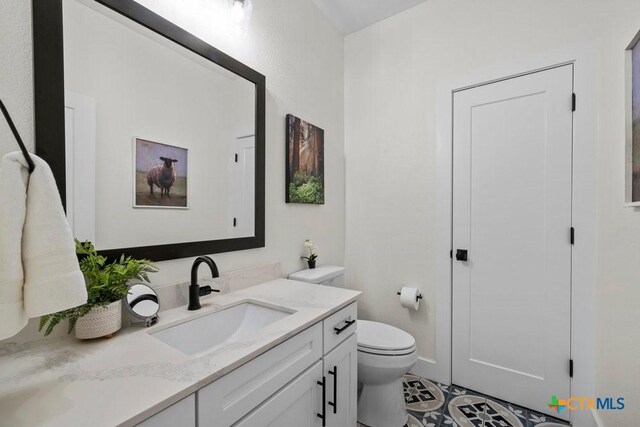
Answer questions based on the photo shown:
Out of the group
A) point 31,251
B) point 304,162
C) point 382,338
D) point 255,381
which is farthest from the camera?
point 304,162

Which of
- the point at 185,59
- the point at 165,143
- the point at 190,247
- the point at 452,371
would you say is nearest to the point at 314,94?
the point at 185,59

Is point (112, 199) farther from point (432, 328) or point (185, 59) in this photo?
point (432, 328)

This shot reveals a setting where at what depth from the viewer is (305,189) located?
6.31 feet

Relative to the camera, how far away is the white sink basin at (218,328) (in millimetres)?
1049

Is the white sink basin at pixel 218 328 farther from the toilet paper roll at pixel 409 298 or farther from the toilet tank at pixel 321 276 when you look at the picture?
the toilet paper roll at pixel 409 298

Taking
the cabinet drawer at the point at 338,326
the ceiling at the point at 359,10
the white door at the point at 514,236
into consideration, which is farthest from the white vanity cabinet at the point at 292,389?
the ceiling at the point at 359,10

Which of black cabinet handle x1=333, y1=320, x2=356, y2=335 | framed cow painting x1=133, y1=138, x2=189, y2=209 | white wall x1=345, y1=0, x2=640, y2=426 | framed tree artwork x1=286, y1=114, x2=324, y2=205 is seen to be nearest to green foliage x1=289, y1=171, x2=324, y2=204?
framed tree artwork x1=286, y1=114, x2=324, y2=205

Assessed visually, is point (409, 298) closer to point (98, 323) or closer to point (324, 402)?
point (324, 402)

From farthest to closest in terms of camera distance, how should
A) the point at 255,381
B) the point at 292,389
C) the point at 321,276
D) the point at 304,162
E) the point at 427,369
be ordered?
the point at 427,369
the point at 304,162
the point at 321,276
the point at 292,389
the point at 255,381

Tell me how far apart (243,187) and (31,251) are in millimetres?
966

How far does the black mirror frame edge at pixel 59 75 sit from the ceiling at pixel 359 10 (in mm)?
1114

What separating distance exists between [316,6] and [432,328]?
2.48m

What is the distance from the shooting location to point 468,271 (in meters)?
1.89

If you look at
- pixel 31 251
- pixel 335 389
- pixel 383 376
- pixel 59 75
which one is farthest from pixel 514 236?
pixel 59 75
